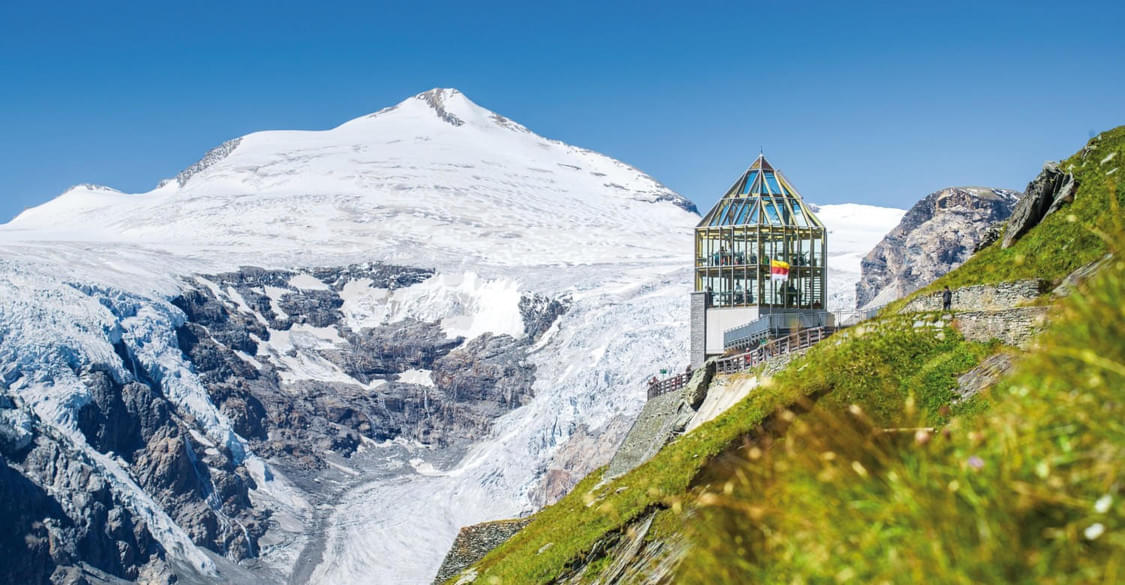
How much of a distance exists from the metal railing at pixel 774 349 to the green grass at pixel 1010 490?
22.5 metres

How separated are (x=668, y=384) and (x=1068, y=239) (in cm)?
1669

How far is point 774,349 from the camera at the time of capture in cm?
3478

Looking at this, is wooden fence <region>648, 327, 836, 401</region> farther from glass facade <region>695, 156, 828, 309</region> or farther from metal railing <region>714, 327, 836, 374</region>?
glass facade <region>695, 156, 828, 309</region>

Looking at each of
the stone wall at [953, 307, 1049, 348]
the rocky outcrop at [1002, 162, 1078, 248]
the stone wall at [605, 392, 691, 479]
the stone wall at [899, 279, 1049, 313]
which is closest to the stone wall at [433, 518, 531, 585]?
the stone wall at [605, 392, 691, 479]

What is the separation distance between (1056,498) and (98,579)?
576 ft

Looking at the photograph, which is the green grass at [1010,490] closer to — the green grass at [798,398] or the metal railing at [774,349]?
the green grass at [798,398]

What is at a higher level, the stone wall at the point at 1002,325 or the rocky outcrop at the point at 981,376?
the stone wall at the point at 1002,325

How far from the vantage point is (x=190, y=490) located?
626 ft

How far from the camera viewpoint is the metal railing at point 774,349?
32781 mm

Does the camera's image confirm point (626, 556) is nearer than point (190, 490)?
Yes

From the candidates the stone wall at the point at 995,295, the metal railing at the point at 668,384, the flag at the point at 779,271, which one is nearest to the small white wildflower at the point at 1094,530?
the stone wall at the point at 995,295

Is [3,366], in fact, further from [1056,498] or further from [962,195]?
[1056,498]

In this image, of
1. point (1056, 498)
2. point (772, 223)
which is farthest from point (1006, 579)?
point (772, 223)

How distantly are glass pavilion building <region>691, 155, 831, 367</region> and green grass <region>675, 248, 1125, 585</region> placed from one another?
1441 inches
